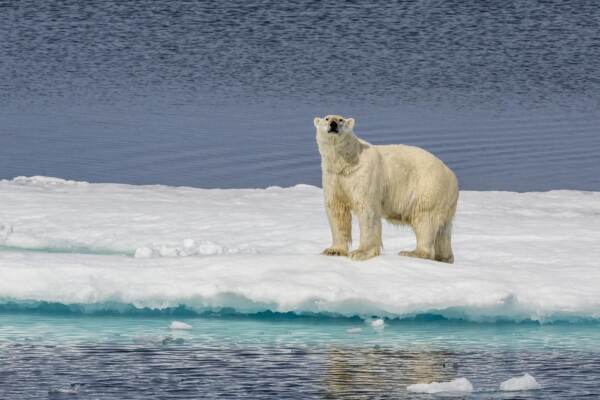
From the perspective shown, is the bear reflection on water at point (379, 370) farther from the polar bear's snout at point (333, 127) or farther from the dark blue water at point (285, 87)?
the dark blue water at point (285, 87)

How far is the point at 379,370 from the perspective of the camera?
9680mm

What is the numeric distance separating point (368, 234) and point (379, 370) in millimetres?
2223

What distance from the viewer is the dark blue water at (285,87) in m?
25.3

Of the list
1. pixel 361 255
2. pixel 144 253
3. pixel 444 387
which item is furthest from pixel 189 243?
pixel 444 387

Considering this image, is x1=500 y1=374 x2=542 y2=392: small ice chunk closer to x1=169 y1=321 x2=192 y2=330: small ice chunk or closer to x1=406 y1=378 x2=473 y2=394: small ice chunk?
x1=406 y1=378 x2=473 y2=394: small ice chunk

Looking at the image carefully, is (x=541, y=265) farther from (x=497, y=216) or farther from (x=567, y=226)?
(x=497, y=216)

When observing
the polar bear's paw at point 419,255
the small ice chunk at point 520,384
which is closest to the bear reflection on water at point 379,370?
the small ice chunk at point 520,384

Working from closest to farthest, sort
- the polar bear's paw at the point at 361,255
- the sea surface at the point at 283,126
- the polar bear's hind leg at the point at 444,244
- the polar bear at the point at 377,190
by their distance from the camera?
the sea surface at the point at 283,126 → the polar bear at the point at 377,190 → the polar bear's paw at the point at 361,255 → the polar bear's hind leg at the point at 444,244

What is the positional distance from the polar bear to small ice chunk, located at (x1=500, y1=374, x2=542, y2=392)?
2.79 m

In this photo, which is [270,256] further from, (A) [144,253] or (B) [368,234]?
(A) [144,253]

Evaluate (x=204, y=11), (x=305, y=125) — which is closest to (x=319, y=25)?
(x=204, y=11)

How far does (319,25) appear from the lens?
1811 inches

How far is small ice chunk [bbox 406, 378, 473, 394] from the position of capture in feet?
29.7

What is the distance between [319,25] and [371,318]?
35.2 meters
